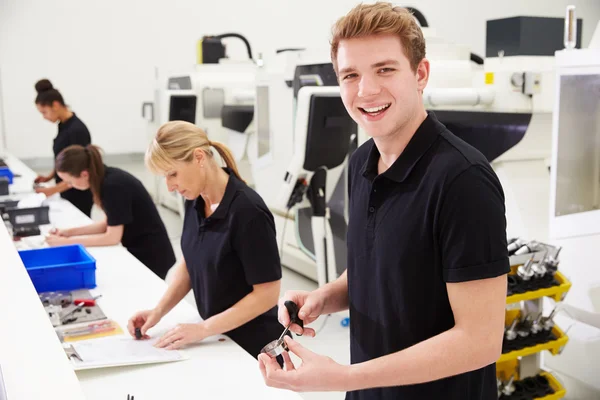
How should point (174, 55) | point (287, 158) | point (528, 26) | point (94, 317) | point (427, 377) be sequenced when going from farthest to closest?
point (174, 55), point (287, 158), point (528, 26), point (94, 317), point (427, 377)

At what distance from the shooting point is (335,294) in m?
1.39

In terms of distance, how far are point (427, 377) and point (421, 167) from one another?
0.35 meters

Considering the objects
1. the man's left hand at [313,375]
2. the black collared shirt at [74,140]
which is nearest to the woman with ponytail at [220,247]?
the man's left hand at [313,375]

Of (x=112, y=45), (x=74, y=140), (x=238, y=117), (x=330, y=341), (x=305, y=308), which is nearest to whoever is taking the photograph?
(x=305, y=308)

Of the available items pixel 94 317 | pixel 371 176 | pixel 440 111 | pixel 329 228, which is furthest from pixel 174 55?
pixel 371 176

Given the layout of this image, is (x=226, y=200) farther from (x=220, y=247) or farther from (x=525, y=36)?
(x=525, y=36)

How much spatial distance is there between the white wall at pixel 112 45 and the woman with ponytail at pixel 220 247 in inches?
201

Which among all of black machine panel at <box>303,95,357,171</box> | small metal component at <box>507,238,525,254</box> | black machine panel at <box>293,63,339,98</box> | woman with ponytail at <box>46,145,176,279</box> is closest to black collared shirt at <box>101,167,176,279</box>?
woman with ponytail at <box>46,145,176,279</box>

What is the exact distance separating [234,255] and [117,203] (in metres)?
1.31

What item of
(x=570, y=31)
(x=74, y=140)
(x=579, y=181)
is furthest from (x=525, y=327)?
(x=74, y=140)

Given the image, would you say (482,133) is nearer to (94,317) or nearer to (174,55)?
(94,317)

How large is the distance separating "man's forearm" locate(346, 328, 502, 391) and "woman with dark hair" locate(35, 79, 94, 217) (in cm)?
382

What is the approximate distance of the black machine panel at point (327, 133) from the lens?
11.2 ft

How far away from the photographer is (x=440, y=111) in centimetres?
316
